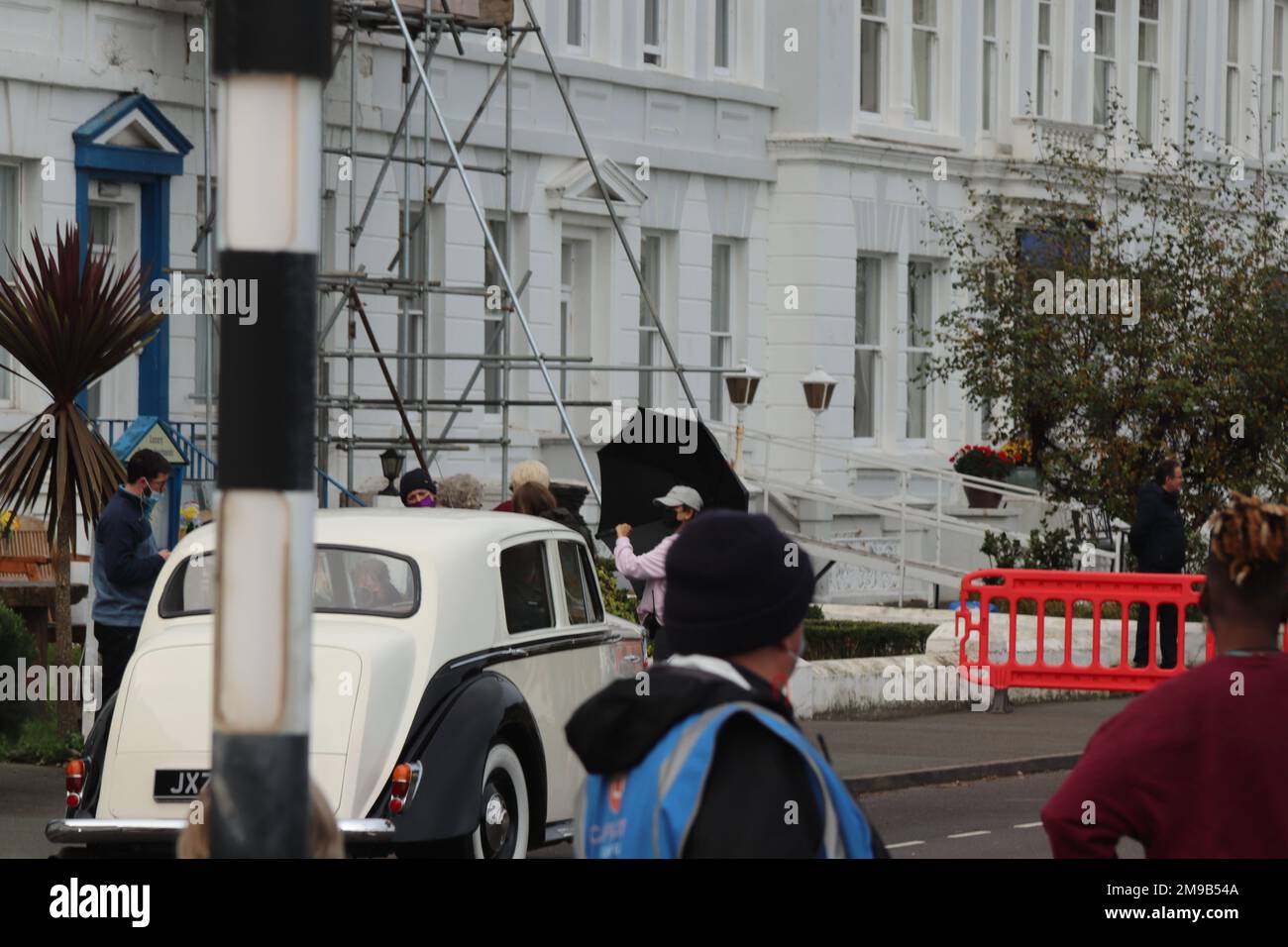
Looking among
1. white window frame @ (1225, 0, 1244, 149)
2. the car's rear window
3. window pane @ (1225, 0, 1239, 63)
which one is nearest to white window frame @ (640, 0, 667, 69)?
white window frame @ (1225, 0, 1244, 149)

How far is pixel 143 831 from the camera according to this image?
32.1ft

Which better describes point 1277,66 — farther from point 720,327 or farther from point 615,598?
point 615,598

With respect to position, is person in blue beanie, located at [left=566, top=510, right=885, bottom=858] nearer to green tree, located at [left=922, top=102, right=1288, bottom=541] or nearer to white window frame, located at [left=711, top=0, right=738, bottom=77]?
green tree, located at [left=922, top=102, right=1288, bottom=541]

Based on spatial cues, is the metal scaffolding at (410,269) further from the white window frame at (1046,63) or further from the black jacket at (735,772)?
the black jacket at (735,772)

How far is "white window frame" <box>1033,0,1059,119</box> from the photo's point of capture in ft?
118

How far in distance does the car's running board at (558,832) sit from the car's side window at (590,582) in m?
1.38

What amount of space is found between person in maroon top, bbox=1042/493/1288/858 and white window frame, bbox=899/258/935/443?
28704 mm

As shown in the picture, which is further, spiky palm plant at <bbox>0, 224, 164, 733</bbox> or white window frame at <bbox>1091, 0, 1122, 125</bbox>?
white window frame at <bbox>1091, 0, 1122, 125</bbox>

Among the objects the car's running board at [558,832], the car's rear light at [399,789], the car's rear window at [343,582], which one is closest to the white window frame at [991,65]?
the car's running board at [558,832]

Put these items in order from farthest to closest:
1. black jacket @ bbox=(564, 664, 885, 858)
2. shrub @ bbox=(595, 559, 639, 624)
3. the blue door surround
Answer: the blue door surround < shrub @ bbox=(595, 559, 639, 624) < black jacket @ bbox=(564, 664, 885, 858)

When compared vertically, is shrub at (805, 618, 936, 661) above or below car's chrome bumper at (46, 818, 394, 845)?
below
